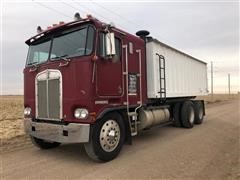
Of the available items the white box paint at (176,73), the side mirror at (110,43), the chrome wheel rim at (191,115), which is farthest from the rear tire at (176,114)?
the side mirror at (110,43)

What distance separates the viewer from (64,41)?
21.8 feet

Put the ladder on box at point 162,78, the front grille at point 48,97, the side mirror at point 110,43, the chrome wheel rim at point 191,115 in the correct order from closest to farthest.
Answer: the side mirror at point 110,43
the front grille at point 48,97
the ladder on box at point 162,78
the chrome wheel rim at point 191,115

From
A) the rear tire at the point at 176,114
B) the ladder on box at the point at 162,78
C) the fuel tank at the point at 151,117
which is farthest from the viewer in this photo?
the rear tire at the point at 176,114

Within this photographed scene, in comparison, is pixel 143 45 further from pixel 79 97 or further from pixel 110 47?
pixel 79 97

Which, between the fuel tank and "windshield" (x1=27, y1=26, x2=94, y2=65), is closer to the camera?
"windshield" (x1=27, y1=26, x2=94, y2=65)

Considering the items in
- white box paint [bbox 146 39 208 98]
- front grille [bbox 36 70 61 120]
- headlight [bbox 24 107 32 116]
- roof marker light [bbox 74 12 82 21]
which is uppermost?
roof marker light [bbox 74 12 82 21]

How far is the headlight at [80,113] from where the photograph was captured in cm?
589

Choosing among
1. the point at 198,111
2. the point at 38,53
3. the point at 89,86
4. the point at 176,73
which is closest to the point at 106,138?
the point at 89,86

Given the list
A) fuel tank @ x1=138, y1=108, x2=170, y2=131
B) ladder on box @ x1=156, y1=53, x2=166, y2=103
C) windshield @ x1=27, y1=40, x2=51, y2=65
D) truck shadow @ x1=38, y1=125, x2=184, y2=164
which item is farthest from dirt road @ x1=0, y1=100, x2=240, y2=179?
windshield @ x1=27, y1=40, x2=51, y2=65

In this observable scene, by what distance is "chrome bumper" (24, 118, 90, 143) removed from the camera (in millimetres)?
5797

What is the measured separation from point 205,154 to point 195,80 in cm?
682

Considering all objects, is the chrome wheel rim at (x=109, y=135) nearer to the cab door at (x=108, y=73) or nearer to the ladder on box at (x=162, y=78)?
the cab door at (x=108, y=73)

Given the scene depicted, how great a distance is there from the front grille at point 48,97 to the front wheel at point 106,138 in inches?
37.2

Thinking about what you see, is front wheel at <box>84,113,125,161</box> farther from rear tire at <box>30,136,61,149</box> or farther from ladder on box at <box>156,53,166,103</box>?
ladder on box at <box>156,53,166,103</box>
